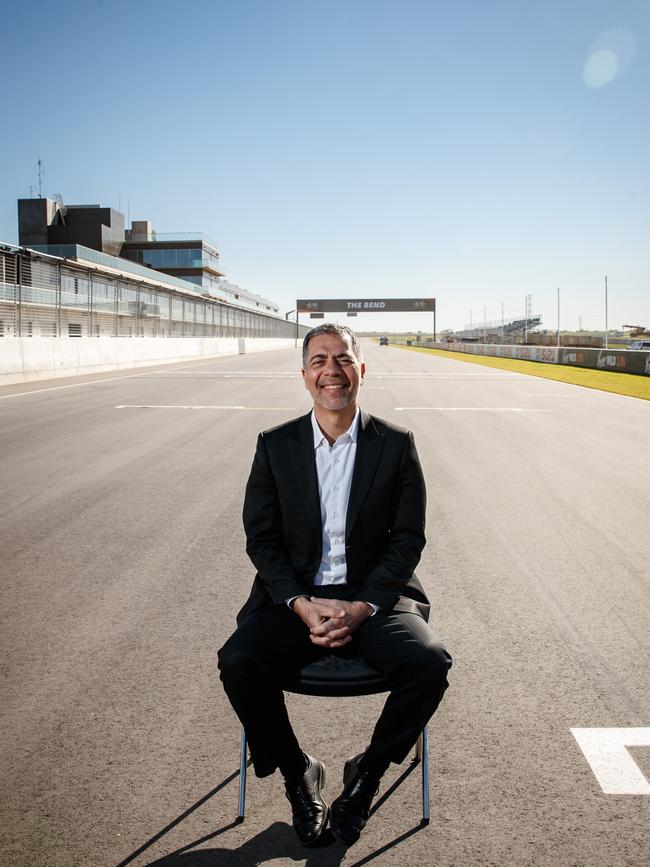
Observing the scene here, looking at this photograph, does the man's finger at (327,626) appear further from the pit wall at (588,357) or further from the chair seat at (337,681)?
the pit wall at (588,357)

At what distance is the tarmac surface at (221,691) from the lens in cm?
234

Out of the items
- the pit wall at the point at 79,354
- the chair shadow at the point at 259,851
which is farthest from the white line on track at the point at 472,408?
the chair shadow at the point at 259,851

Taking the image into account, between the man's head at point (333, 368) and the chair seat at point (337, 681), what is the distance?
41.6 inches

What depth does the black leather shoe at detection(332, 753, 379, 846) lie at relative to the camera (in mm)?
2346

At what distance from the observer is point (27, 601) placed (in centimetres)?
439

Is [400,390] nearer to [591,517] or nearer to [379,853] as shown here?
[591,517]

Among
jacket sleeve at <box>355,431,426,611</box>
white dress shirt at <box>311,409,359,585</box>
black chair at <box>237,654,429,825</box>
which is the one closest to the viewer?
black chair at <box>237,654,429,825</box>

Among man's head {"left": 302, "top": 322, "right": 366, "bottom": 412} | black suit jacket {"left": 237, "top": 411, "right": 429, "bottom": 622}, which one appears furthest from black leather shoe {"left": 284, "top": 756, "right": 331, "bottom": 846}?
man's head {"left": 302, "top": 322, "right": 366, "bottom": 412}

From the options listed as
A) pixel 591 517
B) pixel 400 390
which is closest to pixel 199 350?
pixel 400 390

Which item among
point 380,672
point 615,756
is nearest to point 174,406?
point 380,672

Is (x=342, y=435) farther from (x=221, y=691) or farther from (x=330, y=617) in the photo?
(x=221, y=691)

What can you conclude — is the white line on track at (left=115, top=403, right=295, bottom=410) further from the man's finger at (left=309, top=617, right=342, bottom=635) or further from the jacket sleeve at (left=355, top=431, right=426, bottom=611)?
the man's finger at (left=309, top=617, right=342, bottom=635)

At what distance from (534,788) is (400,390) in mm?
18056

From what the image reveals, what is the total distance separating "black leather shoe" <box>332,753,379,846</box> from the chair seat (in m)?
0.27
